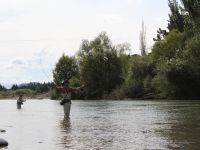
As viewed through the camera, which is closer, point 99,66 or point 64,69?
point 99,66

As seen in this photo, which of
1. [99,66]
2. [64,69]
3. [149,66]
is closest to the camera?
[149,66]

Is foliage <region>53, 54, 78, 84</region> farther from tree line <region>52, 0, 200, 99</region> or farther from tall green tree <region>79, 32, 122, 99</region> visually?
tall green tree <region>79, 32, 122, 99</region>

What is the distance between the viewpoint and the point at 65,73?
12194cm

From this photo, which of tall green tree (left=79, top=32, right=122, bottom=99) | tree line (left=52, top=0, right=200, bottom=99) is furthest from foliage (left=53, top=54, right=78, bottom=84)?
tall green tree (left=79, top=32, right=122, bottom=99)

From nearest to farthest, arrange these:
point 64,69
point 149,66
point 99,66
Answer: point 149,66
point 99,66
point 64,69

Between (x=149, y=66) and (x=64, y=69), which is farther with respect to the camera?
(x=64, y=69)

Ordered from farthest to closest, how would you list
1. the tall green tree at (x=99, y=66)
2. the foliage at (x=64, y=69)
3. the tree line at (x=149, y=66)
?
the foliage at (x=64, y=69)
the tall green tree at (x=99, y=66)
the tree line at (x=149, y=66)

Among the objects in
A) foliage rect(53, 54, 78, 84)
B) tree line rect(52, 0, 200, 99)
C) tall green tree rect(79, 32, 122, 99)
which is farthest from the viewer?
foliage rect(53, 54, 78, 84)

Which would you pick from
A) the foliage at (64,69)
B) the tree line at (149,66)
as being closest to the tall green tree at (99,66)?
the tree line at (149,66)

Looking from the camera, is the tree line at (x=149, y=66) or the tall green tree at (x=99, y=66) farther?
the tall green tree at (x=99, y=66)

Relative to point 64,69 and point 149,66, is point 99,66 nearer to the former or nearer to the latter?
point 149,66

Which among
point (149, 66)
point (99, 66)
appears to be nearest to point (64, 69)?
point (99, 66)

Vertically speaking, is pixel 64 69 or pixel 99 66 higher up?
pixel 64 69

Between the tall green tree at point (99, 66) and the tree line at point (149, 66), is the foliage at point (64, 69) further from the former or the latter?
the tall green tree at point (99, 66)
